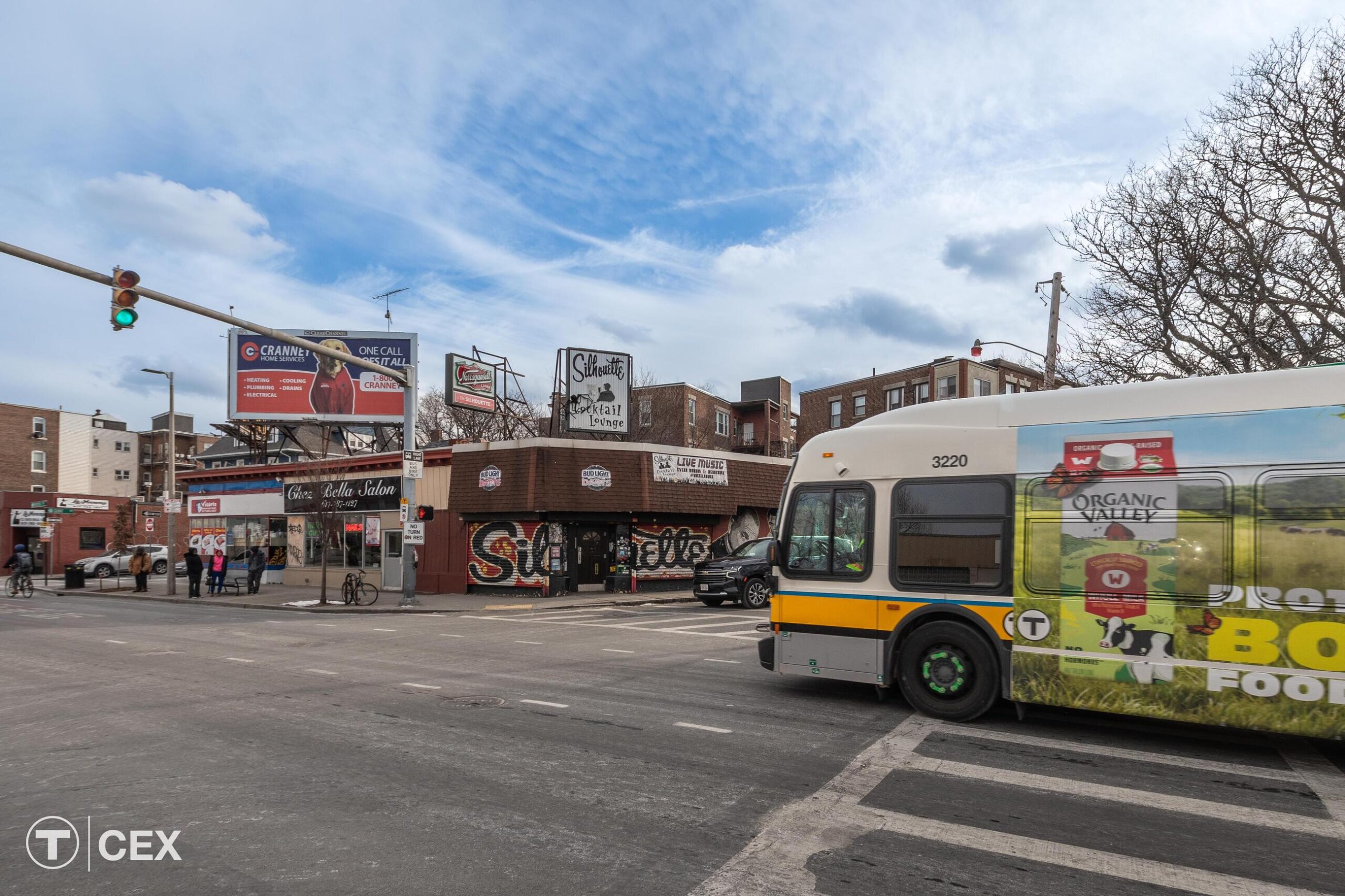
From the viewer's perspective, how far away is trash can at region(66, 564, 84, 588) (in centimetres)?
3475

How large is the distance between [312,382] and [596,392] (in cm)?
1250

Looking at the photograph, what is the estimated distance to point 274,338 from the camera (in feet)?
59.6

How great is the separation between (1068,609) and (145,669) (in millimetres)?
12378

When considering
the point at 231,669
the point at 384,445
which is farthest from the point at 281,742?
the point at 384,445

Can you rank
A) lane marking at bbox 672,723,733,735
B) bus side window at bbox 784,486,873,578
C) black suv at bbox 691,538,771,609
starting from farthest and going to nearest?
black suv at bbox 691,538,771,609, bus side window at bbox 784,486,873,578, lane marking at bbox 672,723,733,735

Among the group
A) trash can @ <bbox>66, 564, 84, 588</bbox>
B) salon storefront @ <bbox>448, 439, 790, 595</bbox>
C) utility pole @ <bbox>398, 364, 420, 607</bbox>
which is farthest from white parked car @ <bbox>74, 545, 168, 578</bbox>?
utility pole @ <bbox>398, 364, 420, 607</bbox>

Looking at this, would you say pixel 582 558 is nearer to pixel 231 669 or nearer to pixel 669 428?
pixel 231 669

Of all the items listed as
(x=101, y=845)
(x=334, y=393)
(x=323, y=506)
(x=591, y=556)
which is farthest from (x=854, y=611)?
(x=334, y=393)

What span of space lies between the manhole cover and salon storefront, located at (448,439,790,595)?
52.5 feet

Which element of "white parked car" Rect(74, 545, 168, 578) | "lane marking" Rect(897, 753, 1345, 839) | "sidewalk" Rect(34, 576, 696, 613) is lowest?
"white parked car" Rect(74, 545, 168, 578)

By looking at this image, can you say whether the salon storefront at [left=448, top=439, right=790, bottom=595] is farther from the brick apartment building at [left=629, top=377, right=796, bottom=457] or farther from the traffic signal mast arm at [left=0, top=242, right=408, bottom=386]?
the brick apartment building at [left=629, top=377, right=796, bottom=457]

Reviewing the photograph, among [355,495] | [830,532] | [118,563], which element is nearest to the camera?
[830,532]

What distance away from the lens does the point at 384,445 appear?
36312mm

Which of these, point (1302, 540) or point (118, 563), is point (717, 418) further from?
point (1302, 540)
